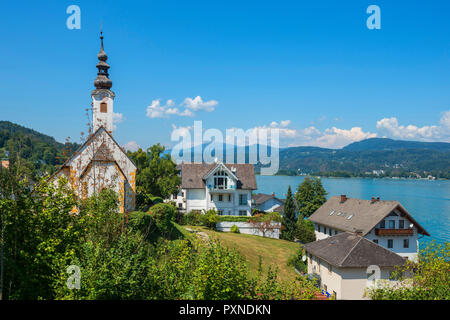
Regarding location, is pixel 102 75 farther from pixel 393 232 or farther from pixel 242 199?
pixel 393 232

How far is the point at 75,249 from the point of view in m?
10.3

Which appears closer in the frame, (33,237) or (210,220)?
(33,237)

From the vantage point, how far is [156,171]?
47438 millimetres

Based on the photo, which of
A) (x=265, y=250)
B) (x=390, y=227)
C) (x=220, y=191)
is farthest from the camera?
(x=220, y=191)

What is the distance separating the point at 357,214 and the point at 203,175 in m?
23.9

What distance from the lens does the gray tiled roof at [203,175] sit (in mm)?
50250

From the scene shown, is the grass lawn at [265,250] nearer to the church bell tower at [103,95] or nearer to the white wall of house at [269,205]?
the church bell tower at [103,95]

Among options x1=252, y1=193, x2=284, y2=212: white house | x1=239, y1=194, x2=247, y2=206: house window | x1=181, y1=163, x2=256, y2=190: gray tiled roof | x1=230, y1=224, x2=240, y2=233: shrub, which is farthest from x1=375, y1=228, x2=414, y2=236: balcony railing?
x1=252, y1=193, x2=284, y2=212: white house

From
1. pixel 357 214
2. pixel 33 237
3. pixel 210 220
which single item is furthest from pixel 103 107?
pixel 357 214

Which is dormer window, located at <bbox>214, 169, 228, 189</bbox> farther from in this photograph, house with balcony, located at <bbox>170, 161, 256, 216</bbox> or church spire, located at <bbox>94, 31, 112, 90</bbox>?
church spire, located at <bbox>94, 31, 112, 90</bbox>

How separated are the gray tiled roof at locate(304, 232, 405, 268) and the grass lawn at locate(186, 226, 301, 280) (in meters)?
4.91
